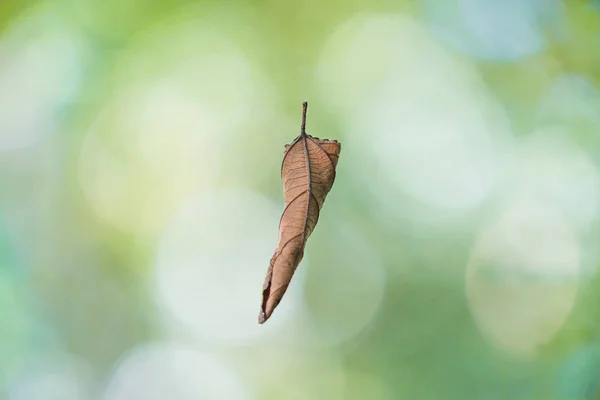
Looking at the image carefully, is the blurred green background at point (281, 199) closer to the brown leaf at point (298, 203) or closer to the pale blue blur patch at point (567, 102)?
the pale blue blur patch at point (567, 102)

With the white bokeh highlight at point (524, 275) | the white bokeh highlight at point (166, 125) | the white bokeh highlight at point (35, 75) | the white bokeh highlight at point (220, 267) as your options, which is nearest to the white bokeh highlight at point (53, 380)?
the white bokeh highlight at point (220, 267)

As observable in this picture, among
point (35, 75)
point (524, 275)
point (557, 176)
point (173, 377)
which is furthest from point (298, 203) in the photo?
point (35, 75)

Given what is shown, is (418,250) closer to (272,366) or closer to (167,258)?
(272,366)

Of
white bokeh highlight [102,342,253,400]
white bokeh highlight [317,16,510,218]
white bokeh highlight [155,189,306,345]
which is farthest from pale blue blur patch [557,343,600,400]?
white bokeh highlight [102,342,253,400]

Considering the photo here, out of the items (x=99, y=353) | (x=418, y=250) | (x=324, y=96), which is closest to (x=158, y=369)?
(x=99, y=353)

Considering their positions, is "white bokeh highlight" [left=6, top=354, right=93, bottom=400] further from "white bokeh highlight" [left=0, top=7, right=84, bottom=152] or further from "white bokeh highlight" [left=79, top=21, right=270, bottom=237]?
"white bokeh highlight" [left=0, top=7, right=84, bottom=152]

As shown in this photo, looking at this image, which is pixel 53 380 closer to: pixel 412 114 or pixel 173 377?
pixel 173 377

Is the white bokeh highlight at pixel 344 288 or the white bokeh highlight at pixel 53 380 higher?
the white bokeh highlight at pixel 344 288

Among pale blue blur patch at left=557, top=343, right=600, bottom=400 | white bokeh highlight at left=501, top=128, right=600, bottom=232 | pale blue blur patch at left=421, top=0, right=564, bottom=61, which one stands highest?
pale blue blur patch at left=421, top=0, right=564, bottom=61
